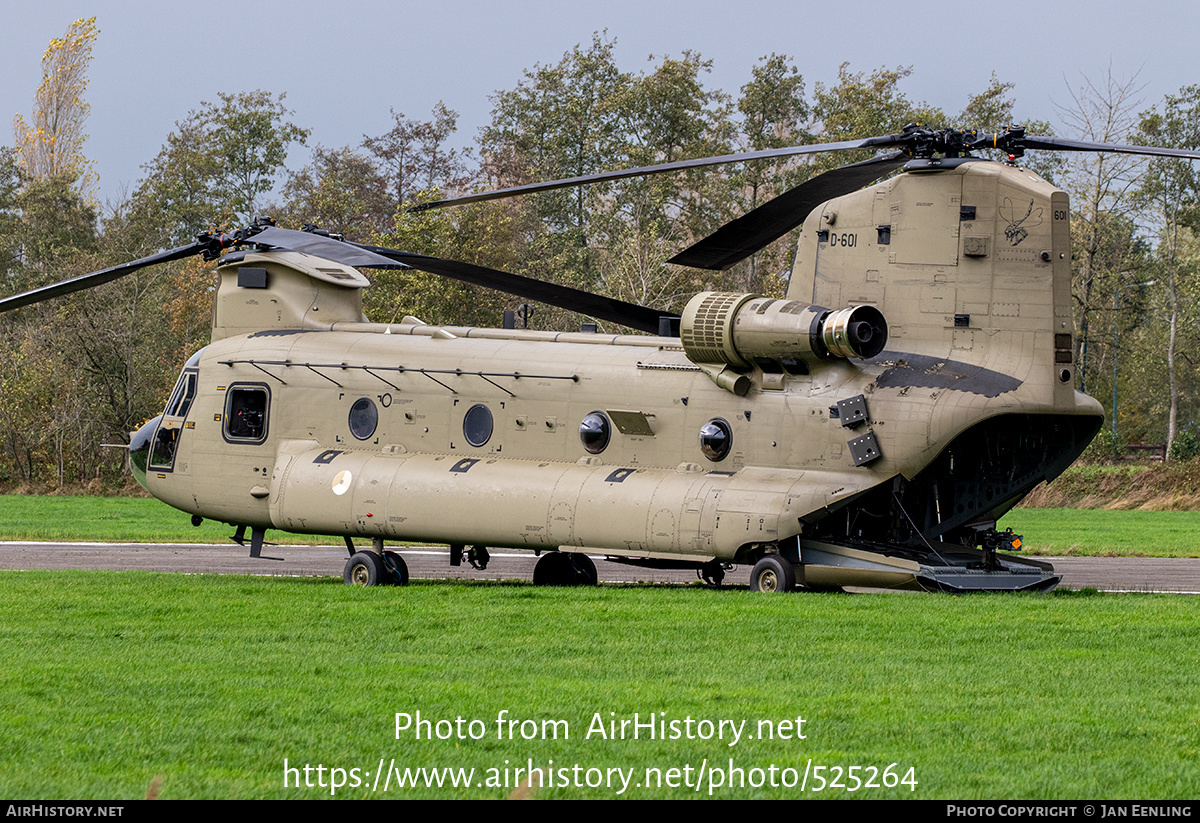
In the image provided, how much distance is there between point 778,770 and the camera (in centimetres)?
784

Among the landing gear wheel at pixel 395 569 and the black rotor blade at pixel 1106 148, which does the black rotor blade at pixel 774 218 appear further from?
the landing gear wheel at pixel 395 569

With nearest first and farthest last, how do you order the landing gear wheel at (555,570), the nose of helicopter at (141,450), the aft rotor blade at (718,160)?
the aft rotor blade at (718,160), the landing gear wheel at (555,570), the nose of helicopter at (141,450)

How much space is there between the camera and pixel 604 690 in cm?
1029

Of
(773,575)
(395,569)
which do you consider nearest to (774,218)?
(773,575)

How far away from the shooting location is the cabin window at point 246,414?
21.8 meters

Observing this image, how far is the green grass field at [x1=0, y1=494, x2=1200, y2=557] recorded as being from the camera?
99.1 ft

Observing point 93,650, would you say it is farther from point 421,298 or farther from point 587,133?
point 587,133

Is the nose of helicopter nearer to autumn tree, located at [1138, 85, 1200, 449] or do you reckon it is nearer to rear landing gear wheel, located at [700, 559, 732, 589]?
rear landing gear wheel, located at [700, 559, 732, 589]

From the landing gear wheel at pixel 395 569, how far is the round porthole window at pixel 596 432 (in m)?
3.49

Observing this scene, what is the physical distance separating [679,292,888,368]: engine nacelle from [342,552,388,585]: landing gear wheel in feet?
18.9

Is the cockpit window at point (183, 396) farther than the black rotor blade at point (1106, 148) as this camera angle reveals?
Yes

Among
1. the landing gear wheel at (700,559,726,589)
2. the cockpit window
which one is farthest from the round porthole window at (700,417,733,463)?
the cockpit window

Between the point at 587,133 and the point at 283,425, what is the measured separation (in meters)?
48.9

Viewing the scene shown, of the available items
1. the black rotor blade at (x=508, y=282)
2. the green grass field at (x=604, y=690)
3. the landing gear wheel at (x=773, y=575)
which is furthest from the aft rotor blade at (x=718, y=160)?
the green grass field at (x=604, y=690)
